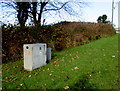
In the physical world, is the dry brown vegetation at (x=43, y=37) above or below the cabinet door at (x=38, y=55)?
above

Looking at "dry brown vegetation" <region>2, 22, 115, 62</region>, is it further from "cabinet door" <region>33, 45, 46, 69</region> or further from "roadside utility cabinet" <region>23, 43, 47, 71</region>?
"cabinet door" <region>33, 45, 46, 69</region>

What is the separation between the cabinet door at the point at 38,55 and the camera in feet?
14.0

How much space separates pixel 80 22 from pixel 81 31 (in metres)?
1.35

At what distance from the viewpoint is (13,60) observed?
5.91 meters

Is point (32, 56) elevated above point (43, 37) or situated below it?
below

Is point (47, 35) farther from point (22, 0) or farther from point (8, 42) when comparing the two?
point (22, 0)

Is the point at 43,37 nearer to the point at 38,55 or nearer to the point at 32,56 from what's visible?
the point at 38,55

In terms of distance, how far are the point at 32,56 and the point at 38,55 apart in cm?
34

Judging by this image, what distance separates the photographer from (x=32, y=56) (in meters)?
4.16

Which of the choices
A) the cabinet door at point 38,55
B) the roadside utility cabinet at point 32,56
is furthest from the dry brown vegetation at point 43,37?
the cabinet door at point 38,55

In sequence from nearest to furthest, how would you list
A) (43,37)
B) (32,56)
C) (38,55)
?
→ (32,56)
(38,55)
(43,37)

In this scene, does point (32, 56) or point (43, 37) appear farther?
point (43, 37)

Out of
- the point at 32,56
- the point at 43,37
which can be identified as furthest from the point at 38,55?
the point at 43,37

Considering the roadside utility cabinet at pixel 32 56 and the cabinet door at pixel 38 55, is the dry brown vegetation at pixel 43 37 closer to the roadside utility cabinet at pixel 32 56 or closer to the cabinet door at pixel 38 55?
the roadside utility cabinet at pixel 32 56
